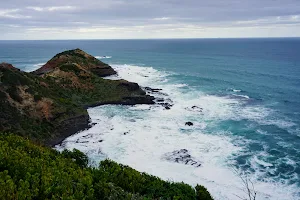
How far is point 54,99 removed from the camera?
51688 millimetres

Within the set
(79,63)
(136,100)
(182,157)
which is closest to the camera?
(182,157)

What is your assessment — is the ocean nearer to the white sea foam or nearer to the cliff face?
the white sea foam

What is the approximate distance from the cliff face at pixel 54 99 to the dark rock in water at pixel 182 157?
15.8 m

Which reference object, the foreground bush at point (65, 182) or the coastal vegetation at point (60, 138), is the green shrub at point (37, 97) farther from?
the foreground bush at point (65, 182)

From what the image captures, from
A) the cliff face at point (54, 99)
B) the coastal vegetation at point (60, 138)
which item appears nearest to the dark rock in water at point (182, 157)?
the coastal vegetation at point (60, 138)

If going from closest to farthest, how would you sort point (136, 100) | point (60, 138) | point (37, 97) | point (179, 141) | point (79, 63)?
point (179, 141) < point (60, 138) < point (37, 97) < point (136, 100) < point (79, 63)

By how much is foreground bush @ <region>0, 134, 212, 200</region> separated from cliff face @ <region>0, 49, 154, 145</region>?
18450mm

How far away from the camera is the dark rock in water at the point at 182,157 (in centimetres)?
3634

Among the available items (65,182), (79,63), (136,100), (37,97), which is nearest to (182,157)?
(65,182)

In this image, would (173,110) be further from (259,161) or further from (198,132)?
(259,161)

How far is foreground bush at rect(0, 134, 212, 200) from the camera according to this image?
1584cm

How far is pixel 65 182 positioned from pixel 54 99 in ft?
120

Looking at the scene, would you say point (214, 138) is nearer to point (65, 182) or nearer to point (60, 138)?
point (60, 138)

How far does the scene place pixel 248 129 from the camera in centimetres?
4731
